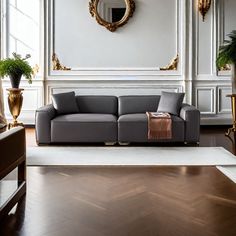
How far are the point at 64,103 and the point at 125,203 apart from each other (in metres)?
3.13

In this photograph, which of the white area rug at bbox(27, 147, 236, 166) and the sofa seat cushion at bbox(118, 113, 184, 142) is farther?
the sofa seat cushion at bbox(118, 113, 184, 142)

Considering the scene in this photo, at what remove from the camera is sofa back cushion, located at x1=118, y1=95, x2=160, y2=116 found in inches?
226

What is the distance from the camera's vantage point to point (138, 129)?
505cm

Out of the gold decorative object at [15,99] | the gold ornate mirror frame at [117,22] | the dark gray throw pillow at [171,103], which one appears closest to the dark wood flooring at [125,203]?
the dark gray throw pillow at [171,103]

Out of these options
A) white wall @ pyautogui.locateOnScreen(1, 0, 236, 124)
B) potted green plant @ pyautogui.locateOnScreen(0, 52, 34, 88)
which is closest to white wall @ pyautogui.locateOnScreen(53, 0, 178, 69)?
white wall @ pyautogui.locateOnScreen(1, 0, 236, 124)

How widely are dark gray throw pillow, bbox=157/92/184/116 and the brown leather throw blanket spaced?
435 millimetres

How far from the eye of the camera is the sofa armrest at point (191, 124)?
199 inches

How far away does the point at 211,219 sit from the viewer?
2334 mm

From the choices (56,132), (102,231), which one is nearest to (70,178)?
(102,231)

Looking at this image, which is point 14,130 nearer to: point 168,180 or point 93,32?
point 168,180

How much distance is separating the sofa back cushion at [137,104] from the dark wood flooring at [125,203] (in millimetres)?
2050

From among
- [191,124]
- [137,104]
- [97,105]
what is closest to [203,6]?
[137,104]

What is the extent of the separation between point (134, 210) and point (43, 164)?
1.77 m

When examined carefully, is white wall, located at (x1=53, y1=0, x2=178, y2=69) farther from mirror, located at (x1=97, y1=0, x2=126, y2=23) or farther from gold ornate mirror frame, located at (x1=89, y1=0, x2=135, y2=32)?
mirror, located at (x1=97, y1=0, x2=126, y2=23)
